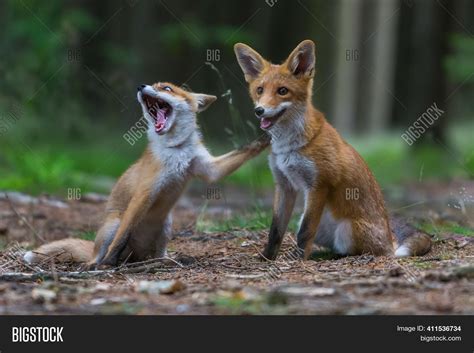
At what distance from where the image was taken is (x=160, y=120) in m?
7.67

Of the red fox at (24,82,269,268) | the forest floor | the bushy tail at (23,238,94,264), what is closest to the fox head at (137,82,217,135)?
the red fox at (24,82,269,268)

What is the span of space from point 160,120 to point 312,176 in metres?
1.60

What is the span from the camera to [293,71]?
7.65 meters

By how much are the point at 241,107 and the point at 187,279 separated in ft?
42.2

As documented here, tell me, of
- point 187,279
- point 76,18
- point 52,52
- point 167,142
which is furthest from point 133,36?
point 187,279

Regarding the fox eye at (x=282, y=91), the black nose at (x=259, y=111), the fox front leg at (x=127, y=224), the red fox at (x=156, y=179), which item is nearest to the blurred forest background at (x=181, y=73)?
the red fox at (x=156, y=179)

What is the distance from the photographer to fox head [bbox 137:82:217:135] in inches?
300

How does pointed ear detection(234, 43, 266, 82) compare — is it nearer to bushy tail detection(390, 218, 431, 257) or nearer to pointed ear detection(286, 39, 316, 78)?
pointed ear detection(286, 39, 316, 78)

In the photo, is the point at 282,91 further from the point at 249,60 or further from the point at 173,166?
the point at 173,166

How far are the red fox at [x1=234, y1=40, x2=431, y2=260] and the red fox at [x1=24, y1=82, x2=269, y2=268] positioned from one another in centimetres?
39

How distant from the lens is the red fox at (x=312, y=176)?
742 centimetres

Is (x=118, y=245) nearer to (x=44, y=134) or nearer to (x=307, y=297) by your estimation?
(x=307, y=297)

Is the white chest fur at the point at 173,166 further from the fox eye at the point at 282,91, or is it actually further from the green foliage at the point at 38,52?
the green foliage at the point at 38,52

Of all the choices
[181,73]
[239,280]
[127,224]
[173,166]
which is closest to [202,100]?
[173,166]
